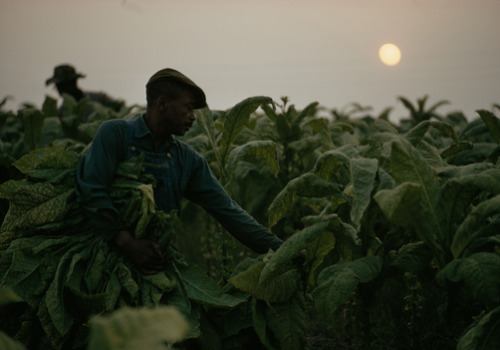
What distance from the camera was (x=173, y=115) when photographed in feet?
8.17

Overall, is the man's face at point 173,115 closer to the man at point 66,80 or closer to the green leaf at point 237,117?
the green leaf at point 237,117

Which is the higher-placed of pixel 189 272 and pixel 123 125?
pixel 123 125

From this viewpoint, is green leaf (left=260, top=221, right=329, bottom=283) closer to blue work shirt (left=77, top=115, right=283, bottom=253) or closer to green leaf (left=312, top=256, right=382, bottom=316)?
green leaf (left=312, top=256, right=382, bottom=316)

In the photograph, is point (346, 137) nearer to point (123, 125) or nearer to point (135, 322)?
point (123, 125)

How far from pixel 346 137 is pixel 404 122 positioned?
336 centimetres

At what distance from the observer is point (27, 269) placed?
2.24 meters

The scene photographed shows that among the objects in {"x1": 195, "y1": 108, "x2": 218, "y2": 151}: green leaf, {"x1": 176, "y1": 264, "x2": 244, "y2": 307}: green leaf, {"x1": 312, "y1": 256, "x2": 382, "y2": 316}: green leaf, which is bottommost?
{"x1": 176, "y1": 264, "x2": 244, "y2": 307}: green leaf

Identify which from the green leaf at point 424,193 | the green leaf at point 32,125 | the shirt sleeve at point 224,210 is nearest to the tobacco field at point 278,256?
the green leaf at point 424,193

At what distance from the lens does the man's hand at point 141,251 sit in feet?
7.39

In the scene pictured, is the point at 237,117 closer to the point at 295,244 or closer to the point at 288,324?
the point at 295,244

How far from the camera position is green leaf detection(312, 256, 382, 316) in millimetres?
1852

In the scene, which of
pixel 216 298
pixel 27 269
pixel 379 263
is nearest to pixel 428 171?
pixel 379 263

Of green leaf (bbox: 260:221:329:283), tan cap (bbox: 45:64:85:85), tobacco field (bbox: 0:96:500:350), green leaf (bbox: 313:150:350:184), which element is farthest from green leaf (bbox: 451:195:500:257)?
tan cap (bbox: 45:64:85:85)

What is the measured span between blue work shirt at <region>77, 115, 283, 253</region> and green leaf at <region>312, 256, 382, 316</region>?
2.35 feet
